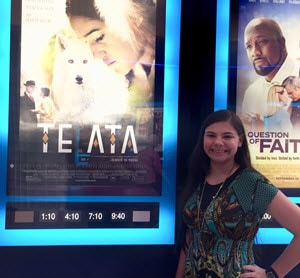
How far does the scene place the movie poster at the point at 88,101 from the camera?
2.41 meters

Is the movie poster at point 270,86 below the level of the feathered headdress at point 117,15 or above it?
below

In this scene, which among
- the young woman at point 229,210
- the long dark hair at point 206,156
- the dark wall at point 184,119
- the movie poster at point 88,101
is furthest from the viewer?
the dark wall at point 184,119

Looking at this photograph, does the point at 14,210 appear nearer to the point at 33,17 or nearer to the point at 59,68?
the point at 59,68

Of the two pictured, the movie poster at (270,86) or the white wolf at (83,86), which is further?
the movie poster at (270,86)

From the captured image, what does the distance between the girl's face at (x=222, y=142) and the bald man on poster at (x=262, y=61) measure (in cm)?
59

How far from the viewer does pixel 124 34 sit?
8.17ft

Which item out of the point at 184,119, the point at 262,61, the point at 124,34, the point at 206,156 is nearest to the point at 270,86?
the point at 262,61

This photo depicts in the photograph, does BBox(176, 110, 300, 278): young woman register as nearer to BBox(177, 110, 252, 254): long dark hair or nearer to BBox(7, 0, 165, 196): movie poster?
BBox(177, 110, 252, 254): long dark hair

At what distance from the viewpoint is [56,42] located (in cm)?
242

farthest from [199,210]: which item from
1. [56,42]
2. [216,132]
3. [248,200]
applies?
[56,42]

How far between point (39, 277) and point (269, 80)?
5.67 ft

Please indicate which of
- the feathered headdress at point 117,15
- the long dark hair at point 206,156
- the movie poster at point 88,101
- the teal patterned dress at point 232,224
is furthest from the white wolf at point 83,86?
the teal patterned dress at point 232,224

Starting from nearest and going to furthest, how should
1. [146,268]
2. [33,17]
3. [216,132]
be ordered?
[216,132] < [33,17] < [146,268]

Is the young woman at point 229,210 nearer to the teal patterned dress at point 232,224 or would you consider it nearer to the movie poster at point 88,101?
the teal patterned dress at point 232,224
